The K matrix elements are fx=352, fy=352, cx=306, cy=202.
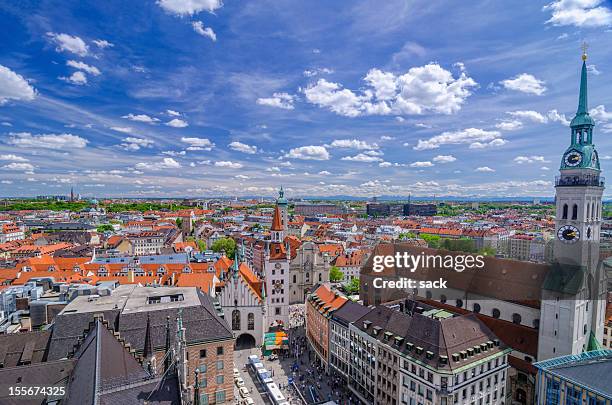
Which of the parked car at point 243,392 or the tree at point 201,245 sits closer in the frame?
the parked car at point 243,392

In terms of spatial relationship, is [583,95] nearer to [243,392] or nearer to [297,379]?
[297,379]

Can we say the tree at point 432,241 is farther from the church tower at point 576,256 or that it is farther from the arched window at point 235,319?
the arched window at point 235,319

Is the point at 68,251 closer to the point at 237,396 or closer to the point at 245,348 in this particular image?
the point at 245,348

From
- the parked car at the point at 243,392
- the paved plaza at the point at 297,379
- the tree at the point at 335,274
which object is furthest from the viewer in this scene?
the tree at the point at 335,274

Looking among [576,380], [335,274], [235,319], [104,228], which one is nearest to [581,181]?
[576,380]

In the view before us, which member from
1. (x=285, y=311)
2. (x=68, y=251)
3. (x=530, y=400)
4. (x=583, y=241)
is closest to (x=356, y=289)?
(x=285, y=311)

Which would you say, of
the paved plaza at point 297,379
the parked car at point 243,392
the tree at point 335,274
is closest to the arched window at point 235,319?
the paved plaza at point 297,379
